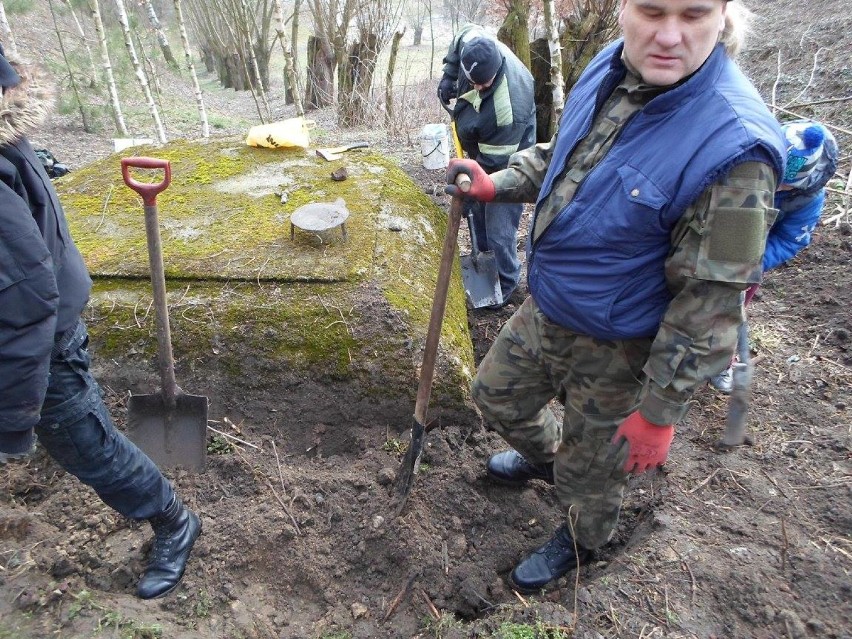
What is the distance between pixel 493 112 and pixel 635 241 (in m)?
2.60

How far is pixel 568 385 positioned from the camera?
2105 millimetres

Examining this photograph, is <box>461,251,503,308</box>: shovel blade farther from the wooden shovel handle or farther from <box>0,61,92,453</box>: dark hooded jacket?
<box>0,61,92,453</box>: dark hooded jacket

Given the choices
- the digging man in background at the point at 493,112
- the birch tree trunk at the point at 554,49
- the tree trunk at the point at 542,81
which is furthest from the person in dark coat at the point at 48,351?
the tree trunk at the point at 542,81

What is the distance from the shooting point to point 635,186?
159 cm

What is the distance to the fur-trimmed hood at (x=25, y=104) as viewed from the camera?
4.91 ft

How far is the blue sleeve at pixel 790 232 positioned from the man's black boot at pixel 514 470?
1425mm

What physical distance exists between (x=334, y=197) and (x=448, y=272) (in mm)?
1887

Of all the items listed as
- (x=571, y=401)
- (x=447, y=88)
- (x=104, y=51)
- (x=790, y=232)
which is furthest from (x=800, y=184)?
(x=104, y=51)

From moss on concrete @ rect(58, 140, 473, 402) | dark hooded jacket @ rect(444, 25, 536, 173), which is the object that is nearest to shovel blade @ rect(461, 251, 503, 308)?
moss on concrete @ rect(58, 140, 473, 402)

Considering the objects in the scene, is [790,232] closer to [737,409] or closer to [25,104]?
[737,409]

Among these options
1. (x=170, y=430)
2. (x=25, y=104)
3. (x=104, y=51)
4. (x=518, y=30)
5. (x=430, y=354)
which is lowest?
(x=170, y=430)

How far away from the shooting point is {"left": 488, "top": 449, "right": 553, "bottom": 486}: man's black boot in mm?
2576

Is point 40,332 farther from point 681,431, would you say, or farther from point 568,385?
point 681,431

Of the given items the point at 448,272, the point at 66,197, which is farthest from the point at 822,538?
the point at 66,197
